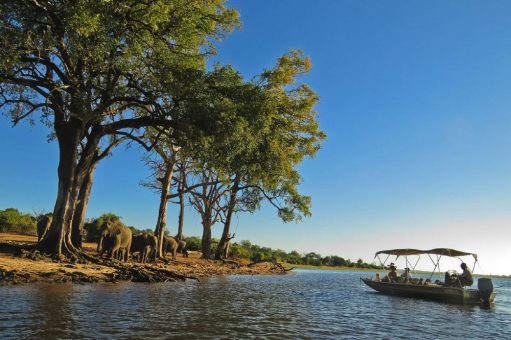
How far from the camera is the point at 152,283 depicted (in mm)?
22766

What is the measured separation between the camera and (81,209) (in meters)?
28.6

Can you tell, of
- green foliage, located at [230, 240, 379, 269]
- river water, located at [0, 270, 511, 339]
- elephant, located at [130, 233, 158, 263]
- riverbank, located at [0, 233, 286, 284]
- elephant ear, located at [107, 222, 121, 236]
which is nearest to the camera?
river water, located at [0, 270, 511, 339]

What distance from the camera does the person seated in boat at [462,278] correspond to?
2811 cm

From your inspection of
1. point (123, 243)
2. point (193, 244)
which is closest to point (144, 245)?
point (123, 243)

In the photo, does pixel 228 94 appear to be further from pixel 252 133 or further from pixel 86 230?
pixel 86 230

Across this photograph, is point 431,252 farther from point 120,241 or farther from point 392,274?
point 120,241

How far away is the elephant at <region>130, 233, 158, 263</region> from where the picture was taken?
34781 millimetres

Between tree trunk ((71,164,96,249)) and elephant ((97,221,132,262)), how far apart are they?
100 inches

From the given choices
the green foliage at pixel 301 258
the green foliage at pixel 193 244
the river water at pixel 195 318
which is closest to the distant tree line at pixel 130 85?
the river water at pixel 195 318

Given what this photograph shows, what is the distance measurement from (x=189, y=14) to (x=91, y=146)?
33.1 feet

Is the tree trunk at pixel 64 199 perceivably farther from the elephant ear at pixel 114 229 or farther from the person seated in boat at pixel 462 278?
the person seated in boat at pixel 462 278

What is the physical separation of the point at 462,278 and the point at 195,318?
22.0m

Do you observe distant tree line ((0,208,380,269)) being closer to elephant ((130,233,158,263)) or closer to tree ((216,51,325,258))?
elephant ((130,233,158,263))

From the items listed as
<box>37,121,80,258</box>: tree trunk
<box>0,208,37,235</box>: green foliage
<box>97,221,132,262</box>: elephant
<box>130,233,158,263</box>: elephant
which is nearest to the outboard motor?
<box>130,233,158,263</box>: elephant
